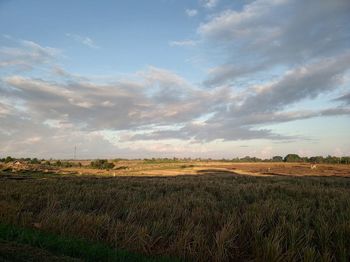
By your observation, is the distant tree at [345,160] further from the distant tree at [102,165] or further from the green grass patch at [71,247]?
the green grass patch at [71,247]

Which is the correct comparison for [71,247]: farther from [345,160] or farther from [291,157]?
[291,157]

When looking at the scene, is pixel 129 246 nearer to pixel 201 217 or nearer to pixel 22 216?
pixel 201 217

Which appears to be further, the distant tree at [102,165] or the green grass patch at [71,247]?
the distant tree at [102,165]

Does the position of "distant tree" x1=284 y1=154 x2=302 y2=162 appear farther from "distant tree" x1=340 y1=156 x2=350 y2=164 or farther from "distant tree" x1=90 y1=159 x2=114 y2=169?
"distant tree" x1=90 y1=159 x2=114 y2=169

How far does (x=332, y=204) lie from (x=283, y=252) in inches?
308

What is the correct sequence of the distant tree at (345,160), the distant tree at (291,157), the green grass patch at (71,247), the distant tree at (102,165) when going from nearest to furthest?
the green grass patch at (71,247), the distant tree at (102,165), the distant tree at (345,160), the distant tree at (291,157)

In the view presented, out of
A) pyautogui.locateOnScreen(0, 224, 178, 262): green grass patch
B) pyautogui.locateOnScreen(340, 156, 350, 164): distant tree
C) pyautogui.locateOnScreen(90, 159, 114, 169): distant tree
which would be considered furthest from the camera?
pyautogui.locateOnScreen(340, 156, 350, 164): distant tree

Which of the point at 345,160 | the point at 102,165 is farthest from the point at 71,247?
the point at 345,160

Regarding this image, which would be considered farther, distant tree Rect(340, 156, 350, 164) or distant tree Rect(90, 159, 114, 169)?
distant tree Rect(340, 156, 350, 164)

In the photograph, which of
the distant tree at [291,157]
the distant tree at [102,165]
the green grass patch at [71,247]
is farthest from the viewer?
the distant tree at [291,157]

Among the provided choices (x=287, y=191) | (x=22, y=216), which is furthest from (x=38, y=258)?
(x=287, y=191)

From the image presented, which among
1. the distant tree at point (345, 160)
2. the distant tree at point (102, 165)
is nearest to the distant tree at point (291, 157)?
the distant tree at point (345, 160)

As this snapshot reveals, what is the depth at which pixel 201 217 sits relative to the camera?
1221 cm

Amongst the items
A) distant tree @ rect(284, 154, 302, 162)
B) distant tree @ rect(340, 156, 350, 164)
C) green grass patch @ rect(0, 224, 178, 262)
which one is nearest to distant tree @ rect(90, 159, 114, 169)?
distant tree @ rect(340, 156, 350, 164)
